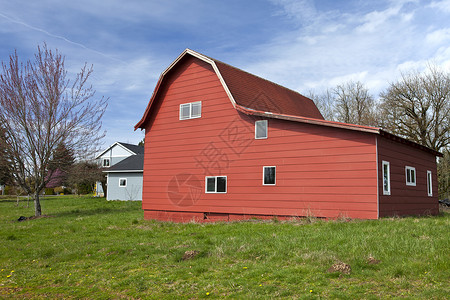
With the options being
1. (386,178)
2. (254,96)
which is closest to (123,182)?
(254,96)

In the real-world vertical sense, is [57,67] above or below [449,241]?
above

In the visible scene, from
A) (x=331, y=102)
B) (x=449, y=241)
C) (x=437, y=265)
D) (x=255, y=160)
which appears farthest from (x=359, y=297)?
(x=331, y=102)

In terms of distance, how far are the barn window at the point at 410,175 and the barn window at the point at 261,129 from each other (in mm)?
6435

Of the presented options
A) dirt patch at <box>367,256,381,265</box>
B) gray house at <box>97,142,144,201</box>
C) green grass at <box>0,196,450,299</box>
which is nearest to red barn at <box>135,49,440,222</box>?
green grass at <box>0,196,450,299</box>

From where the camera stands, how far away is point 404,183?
53.7ft

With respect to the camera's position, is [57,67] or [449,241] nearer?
[449,241]

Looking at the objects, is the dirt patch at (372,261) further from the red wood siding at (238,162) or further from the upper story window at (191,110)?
the upper story window at (191,110)

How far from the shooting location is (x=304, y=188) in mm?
15000

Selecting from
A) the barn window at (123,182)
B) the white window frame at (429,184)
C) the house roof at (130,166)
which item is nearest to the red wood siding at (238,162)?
the white window frame at (429,184)

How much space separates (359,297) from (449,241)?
12.4 ft

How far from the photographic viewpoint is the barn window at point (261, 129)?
1636 cm

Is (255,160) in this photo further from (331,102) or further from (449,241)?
(331,102)

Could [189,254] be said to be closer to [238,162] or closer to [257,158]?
[257,158]

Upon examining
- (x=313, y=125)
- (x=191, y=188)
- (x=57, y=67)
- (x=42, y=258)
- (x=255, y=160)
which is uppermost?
(x=57, y=67)
